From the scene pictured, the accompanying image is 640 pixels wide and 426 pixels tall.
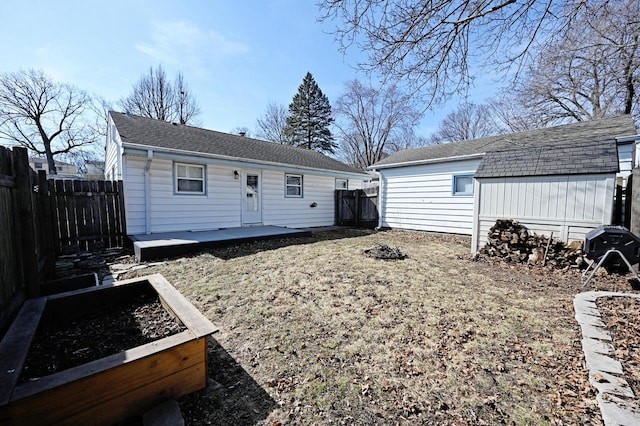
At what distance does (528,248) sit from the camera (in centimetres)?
552

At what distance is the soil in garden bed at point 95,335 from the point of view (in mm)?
1874

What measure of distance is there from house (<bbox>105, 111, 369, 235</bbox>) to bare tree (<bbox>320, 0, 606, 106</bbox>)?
18.8 feet

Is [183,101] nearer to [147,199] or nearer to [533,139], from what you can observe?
[147,199]

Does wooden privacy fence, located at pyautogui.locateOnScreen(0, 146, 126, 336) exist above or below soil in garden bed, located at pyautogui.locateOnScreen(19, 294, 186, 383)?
above

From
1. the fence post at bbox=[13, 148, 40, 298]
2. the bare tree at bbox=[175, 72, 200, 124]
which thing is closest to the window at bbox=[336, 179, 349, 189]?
the fence post at bbox=[13, 148, 40, 298]

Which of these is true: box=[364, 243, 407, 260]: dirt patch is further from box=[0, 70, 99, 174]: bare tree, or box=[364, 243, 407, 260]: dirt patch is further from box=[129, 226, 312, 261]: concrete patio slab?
box=[0, 70, 99, 174]: bare tree

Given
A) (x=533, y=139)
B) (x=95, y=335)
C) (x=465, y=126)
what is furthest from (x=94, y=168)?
(x=465, y=126)

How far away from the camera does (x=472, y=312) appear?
333 cm

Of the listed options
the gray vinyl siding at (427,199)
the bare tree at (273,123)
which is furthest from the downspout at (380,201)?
the bare tree at (273,123)

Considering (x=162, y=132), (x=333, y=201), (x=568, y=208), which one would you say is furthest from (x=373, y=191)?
(x=162, y=132)

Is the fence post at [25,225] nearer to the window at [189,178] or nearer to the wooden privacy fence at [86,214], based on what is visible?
the wooden privacy fence at [86,214]

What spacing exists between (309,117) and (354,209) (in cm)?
1820

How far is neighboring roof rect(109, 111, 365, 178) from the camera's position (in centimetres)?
750

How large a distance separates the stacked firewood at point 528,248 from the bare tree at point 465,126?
20.6m
